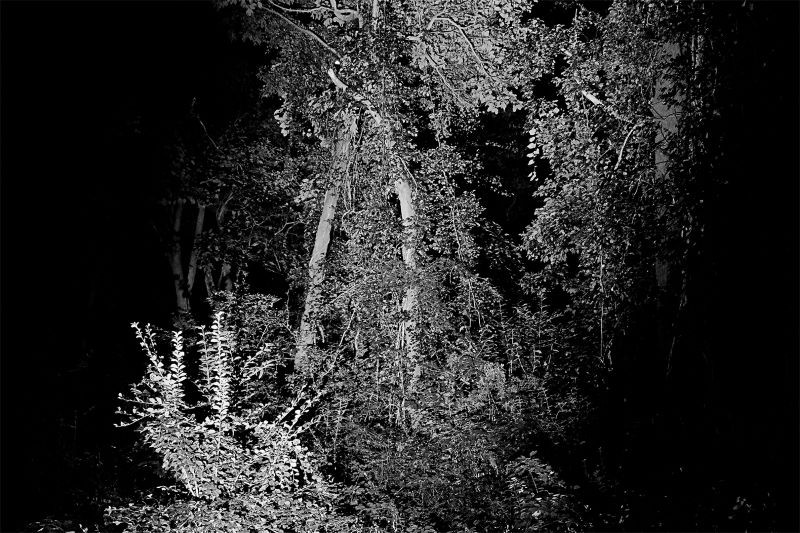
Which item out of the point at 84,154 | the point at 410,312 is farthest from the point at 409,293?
the point at 84,154

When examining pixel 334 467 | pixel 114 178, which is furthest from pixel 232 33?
pixel 334 467

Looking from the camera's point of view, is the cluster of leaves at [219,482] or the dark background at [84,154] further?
the dark background at [84,154]

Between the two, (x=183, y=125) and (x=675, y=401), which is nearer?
(x=675, y=401)

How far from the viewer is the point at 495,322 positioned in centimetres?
754

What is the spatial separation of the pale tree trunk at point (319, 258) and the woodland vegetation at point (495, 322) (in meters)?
0.05

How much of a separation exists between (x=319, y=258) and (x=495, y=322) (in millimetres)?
3048

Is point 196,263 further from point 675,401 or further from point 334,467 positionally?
point 675,401

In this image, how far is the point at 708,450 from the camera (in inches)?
188

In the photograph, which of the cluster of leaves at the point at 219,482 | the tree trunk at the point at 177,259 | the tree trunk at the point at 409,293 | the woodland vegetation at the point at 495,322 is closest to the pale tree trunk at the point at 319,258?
the woodland vegetation at the point at 495,322

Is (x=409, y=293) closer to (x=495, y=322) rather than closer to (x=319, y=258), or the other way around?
(x=495, y=322)

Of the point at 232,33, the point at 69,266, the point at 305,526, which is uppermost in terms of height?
the point at 232,33

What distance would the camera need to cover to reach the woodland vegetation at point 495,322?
4910mm

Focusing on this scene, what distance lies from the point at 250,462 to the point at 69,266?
37.3ft

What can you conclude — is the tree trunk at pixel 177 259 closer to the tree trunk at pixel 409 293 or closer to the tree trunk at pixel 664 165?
the tree trunk at pixel 409 293
